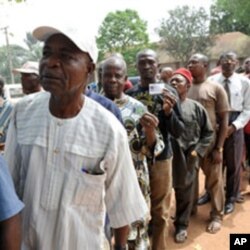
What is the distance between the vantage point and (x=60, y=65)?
4.50 feet

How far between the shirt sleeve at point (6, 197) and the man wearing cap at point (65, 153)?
292mm

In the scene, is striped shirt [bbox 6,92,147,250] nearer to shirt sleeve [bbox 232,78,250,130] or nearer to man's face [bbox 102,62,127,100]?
man's face [bbox 102,62,127,100]

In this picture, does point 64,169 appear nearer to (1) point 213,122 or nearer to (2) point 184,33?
(1) point 213,122

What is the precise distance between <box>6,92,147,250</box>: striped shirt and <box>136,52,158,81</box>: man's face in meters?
1.67

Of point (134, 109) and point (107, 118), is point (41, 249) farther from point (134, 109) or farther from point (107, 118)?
point (134, 109)

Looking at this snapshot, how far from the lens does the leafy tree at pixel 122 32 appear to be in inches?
1505

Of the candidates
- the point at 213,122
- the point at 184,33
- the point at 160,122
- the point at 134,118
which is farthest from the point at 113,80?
the point at 184,33

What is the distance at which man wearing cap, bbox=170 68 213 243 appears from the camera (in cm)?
379

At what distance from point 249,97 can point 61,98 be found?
3.75m

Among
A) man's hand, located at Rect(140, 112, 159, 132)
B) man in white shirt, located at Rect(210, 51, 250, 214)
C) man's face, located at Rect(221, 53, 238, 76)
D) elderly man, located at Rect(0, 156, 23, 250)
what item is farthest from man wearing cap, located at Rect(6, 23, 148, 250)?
man's face, located at Rect(221, 53, 238, 76)

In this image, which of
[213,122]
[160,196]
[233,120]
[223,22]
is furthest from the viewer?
[223,22]

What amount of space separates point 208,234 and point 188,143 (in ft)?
3.47

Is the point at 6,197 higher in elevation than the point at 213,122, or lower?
higher

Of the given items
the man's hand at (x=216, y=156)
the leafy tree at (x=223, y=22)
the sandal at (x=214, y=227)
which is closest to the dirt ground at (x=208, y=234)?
the sandal at (x=214, y=227)
